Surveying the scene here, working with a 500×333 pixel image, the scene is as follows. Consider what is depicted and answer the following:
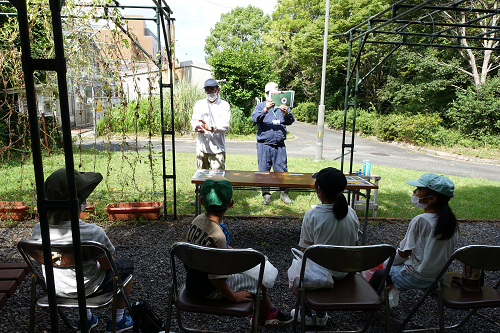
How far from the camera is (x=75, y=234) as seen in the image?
150 centimetres

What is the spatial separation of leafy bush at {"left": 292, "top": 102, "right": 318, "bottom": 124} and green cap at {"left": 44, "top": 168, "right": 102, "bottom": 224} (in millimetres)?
27859

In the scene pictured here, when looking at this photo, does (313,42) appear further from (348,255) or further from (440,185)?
(348,255)

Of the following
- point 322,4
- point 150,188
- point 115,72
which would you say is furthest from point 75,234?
point 322,4

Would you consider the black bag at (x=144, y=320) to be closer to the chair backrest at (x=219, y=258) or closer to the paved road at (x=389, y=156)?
the chair backrest at (x=219, y=258)

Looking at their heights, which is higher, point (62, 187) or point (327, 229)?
point (62, 187)

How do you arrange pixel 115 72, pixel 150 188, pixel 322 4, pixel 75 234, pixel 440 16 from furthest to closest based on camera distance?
pixel 322 4 < pixel 440 16 < pixel 150 188 < pixel 115 72 < pixel 75 234

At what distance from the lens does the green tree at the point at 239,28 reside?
5478cm

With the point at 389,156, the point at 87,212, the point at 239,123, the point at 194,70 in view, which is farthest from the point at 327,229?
the point at 194,70

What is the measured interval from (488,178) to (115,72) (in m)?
9.78

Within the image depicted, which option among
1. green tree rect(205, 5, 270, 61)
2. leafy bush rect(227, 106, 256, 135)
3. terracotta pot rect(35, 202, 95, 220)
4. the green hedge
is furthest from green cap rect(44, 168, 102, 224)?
green tree rect(205, 5, 270, 61)

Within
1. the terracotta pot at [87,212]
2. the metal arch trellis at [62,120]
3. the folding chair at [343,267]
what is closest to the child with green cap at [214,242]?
the folding chair at [343,267]

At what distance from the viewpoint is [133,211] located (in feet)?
16.2

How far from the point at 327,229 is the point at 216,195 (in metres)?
0.85

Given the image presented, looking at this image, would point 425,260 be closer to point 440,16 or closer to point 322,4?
point 440,16
